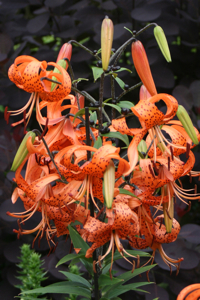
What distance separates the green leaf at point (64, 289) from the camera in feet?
1.99

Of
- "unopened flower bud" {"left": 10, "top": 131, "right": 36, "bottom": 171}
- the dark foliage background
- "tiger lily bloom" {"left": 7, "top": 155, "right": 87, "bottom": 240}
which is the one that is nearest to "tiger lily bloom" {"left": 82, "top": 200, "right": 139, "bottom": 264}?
"tiger lily bloom" {"left": 7, "top": 155, "right": 87, "bottom": 240}

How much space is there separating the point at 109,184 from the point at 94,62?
81 cm

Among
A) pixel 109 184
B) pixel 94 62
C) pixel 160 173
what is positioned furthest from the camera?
pixel 94 62

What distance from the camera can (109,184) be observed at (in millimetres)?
470

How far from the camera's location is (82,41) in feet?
4.54

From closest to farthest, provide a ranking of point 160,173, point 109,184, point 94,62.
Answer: point 109,184 < point 160,173 < point 94,62

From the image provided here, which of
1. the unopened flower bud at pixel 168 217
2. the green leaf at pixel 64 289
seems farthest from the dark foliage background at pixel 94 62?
the unopened flower bud at pixel 168 217

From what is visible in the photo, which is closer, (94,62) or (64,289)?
(64,289)

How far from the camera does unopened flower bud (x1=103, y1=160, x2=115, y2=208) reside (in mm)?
461

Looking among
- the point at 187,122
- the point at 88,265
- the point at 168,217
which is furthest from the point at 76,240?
the point at 187,122

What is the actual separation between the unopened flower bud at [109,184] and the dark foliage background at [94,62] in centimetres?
63

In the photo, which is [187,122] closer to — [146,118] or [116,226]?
[146,118]

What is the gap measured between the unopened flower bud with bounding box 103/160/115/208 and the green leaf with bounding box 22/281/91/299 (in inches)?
10.9

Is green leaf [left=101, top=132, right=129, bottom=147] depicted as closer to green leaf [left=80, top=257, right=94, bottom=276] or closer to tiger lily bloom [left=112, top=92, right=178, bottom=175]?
tiger lily bloom [left=112, top=92, right=178, bottom=175]
